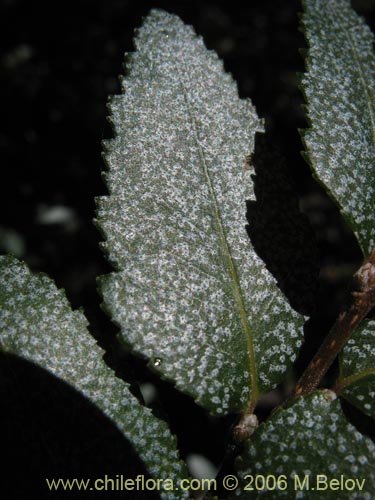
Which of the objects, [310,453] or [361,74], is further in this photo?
[361,74]

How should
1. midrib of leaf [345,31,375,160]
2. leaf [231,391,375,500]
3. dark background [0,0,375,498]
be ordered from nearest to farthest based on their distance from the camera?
leaf [231,391,375,500]
midrib of leaf [345,31,375,160]
dark background [0,0,375,498]

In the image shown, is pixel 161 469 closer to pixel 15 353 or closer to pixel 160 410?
pixel 160 410

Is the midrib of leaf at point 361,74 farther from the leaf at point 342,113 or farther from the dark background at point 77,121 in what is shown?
the dark background at point 77,121

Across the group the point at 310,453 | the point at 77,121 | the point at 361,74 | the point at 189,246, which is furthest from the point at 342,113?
the point at 77,121

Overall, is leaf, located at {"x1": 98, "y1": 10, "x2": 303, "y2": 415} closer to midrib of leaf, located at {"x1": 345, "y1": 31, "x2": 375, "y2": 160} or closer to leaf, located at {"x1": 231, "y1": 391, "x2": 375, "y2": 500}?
leaf, located at {"x1": 231, "y1": 391, "x2": 375, "y2": 500}

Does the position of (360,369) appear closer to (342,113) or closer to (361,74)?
(342,113)

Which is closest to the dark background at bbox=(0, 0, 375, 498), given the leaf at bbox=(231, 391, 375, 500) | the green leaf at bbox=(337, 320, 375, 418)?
the green leaf at bbox=(337, 320, 375, 418)
